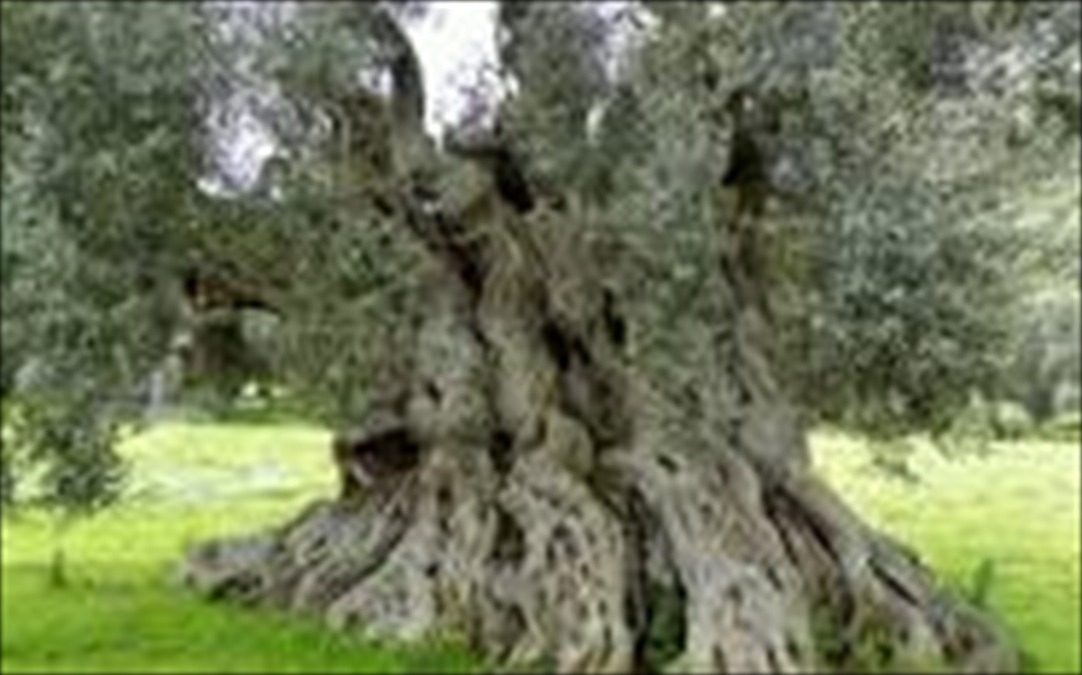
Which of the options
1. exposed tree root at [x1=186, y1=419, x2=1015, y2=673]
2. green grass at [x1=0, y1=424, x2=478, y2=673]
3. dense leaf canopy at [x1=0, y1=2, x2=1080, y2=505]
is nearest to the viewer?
dense leaf canopy at [x1=0, y1=2, x2=1080, y2=505]

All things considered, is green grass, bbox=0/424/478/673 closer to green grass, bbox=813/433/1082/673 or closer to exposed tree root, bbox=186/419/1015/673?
exposed tree root, bbox=186/419/1015/673

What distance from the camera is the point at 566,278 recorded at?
46844 mm

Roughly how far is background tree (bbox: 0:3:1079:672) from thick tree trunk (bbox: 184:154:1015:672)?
7 cm

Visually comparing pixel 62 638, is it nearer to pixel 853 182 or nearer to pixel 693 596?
pixel 693 596

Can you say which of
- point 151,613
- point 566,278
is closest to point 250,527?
point 151,613

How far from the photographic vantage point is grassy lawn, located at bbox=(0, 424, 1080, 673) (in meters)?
43.5

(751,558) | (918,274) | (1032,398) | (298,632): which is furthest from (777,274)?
(1032,398)

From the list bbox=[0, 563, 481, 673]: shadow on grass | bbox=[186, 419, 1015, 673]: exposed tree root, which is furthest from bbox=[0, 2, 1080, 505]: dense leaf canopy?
bbox=[186, 419, 1015, 673]: exposed tree root

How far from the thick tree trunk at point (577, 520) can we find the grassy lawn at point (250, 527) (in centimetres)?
142

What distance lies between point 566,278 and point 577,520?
5.09m

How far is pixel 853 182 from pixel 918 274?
1843 mm

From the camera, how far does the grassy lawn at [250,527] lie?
143 feet

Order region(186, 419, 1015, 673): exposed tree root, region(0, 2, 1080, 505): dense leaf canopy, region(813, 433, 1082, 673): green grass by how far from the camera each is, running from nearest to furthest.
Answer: region(0, 2, 1080, 505): dense leaf canopy, region(186, 419, 1015, 673): exposed tree root, region(813, 433, 1082, 673): green grass

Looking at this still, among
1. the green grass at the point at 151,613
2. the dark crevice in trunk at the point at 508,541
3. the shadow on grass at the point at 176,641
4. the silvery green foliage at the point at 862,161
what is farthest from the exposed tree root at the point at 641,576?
the silvery green foliage at the point at 862,161
